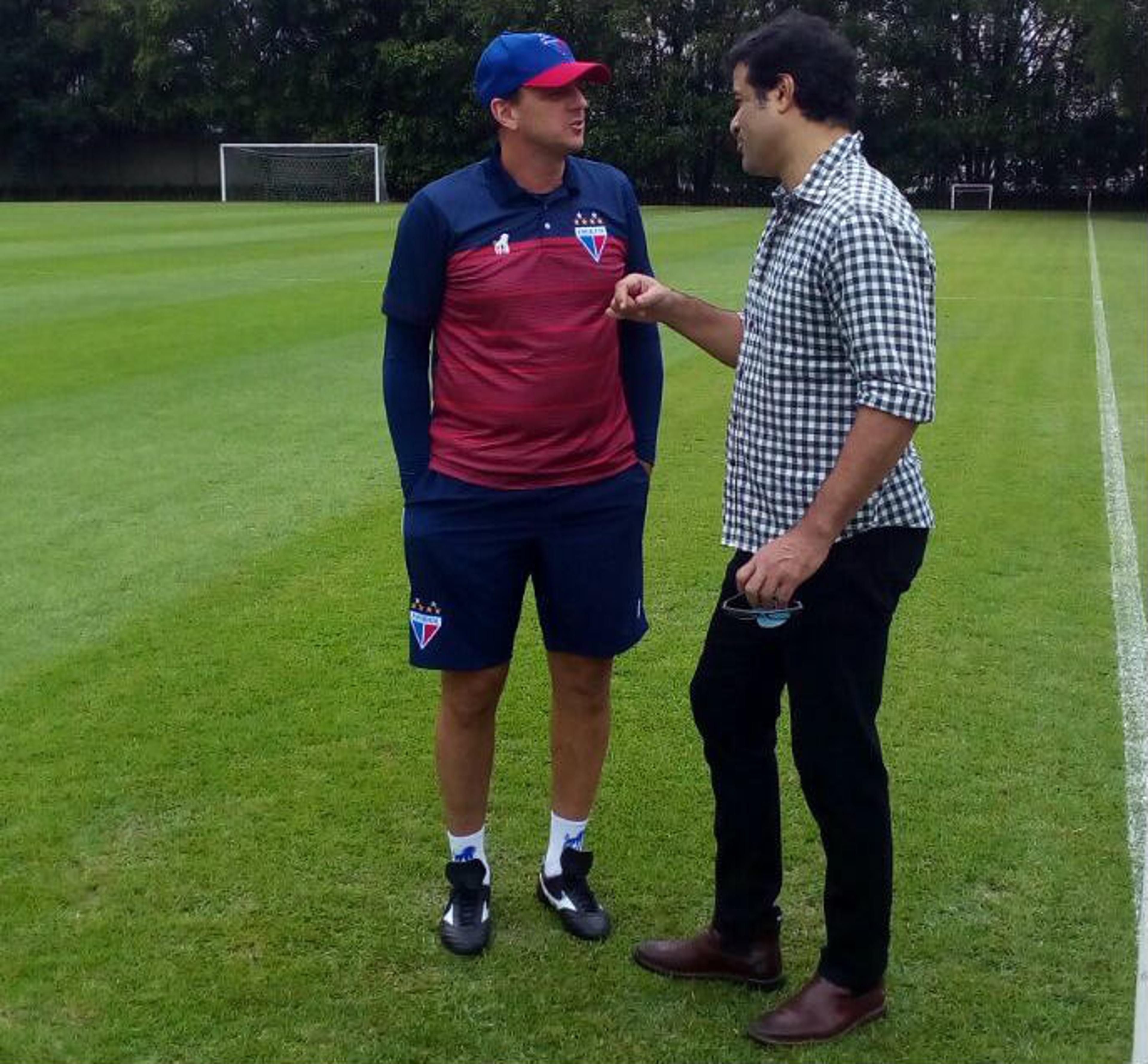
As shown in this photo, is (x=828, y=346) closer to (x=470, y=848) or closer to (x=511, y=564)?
(x=511, y=564)

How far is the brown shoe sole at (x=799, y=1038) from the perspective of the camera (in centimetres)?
305

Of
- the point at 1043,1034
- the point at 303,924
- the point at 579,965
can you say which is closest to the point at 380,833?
the point at 303,924

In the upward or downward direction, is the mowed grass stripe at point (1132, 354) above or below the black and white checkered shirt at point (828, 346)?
below

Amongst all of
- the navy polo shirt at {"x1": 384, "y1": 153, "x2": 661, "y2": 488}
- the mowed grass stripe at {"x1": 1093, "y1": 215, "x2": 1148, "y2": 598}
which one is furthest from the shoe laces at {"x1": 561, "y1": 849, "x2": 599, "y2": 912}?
the mowed grass stripe at {"x1": 1093, "y1": 215, "x2": 1148, "y2": 598}

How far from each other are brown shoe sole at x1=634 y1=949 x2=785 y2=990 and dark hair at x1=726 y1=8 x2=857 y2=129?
1919 mm

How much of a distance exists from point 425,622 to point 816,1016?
125cm

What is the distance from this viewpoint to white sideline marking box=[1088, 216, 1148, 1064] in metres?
2.78

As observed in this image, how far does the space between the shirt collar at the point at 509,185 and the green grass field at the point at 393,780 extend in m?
1.78

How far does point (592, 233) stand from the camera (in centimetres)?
328

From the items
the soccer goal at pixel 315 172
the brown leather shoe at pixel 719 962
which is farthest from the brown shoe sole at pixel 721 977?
the soccer goal at pixel 315 172

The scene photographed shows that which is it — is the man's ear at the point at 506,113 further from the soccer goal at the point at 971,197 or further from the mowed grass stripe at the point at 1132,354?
the soccer goal at the point at 971,197

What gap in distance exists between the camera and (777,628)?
9.80 ft

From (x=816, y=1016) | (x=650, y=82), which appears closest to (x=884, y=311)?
(x=816, y=1016)

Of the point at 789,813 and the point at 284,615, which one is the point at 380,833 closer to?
the point at 789,813
